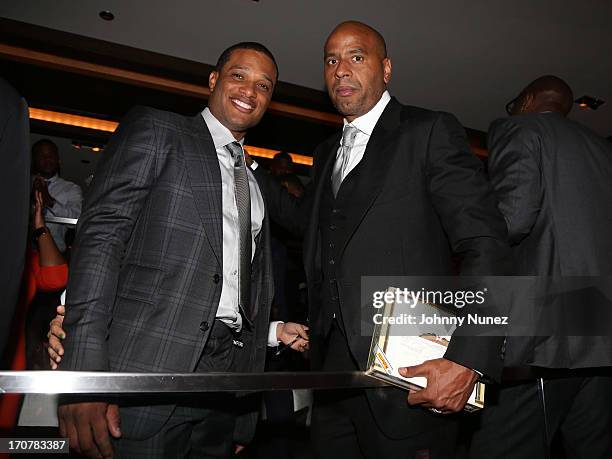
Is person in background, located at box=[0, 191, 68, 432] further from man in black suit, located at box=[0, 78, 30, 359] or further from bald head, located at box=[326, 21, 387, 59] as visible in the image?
bald head, located at box=[326, 21, 387, 59]

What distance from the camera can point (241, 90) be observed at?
196 centimetres

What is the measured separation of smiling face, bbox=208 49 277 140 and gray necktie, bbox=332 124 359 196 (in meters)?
0.41

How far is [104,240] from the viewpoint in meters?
1.40

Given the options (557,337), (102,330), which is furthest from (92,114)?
(557,337)

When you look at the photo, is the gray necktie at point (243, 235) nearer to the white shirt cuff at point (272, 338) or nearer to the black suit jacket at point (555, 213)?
the white shirt cuff at point (272, 338)

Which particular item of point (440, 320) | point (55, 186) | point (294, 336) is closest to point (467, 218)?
point (440, 320)

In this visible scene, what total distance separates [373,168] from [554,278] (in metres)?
0.83

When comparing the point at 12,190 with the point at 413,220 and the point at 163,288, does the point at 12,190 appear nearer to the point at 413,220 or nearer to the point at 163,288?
the point at 163,288

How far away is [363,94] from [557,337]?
1153 mm

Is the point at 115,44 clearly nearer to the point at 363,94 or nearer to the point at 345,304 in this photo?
the point at 363,94

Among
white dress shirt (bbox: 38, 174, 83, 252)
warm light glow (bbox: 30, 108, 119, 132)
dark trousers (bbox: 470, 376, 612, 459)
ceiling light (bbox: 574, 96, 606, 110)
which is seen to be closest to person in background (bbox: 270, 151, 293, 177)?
white dress shirt (bbox: 38, 174, 83, 252)

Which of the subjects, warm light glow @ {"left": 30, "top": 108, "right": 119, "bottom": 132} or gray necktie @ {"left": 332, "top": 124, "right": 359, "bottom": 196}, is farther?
warm light glow @ {"left": 30, "top": 108, "right": 119, "bottom": 132}

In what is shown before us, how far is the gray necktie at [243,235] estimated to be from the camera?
1.65m

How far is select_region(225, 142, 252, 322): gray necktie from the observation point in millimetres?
1648
